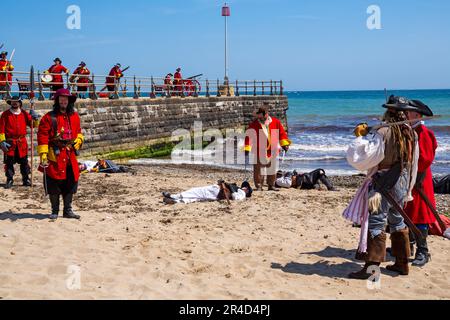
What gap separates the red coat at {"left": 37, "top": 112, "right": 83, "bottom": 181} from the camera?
6.61 meters

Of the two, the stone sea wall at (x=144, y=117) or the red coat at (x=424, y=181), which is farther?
the stone sea wall at (x=144, y=117)

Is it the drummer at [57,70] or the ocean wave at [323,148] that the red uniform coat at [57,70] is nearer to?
the drummer at [57,70]

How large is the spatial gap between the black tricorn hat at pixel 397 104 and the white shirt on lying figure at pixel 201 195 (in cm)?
435

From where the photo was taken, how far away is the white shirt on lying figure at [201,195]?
8685 millimetres

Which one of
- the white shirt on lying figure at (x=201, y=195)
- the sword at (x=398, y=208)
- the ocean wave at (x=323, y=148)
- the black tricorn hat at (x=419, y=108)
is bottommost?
the ocean wave at (x=323, y=148)

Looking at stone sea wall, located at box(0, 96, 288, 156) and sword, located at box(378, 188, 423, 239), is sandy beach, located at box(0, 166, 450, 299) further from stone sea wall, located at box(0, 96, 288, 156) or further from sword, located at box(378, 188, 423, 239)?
stone sea wall, located at box(0, 96, 288, 156)

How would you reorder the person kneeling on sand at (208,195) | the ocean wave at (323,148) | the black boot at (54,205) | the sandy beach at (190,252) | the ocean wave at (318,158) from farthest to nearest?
the ocean wave at (323,148), the ocean wave at (318,158), the person kneeling on sand at (208,195), the black boot at (54,205), the sandy beach at (190,252)

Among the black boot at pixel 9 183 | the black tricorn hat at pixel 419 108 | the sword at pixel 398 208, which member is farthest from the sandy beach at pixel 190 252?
the black tricorn hat at pixel 419 108

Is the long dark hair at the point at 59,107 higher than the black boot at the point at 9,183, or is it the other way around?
the long dark hair at the point at 59,107

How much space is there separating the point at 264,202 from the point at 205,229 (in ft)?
7.25

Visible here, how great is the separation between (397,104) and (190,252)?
2654 mm

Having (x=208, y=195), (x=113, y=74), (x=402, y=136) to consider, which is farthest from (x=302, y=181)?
(x=113, y=74)
